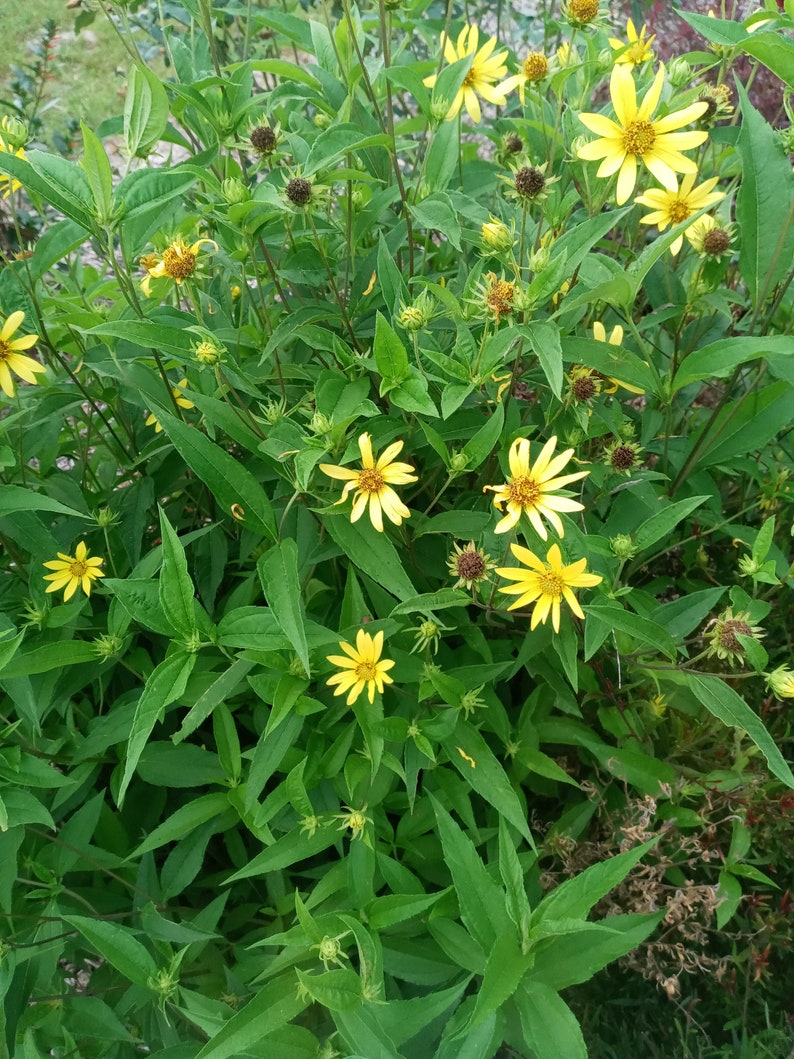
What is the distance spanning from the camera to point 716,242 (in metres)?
0.98

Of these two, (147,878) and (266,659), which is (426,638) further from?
(147,878)

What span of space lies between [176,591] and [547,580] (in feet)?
1.26

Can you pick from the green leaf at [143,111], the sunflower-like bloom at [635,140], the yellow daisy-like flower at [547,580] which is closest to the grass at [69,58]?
the green leaf at [143,111]

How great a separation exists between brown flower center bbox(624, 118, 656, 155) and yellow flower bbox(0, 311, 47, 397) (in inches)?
28.3

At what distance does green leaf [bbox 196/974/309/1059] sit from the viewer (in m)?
0.83

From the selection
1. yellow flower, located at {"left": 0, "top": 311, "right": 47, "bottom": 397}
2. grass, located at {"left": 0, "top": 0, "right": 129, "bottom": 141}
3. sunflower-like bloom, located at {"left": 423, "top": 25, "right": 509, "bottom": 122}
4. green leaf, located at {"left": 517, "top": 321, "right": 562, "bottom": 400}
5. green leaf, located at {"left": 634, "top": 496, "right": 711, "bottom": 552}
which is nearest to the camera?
green leaf, located at {"left": 517, "top": 321, "right": 562, "bottom": 400}

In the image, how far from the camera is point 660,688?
1.16 meters

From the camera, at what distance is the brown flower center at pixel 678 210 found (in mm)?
1036

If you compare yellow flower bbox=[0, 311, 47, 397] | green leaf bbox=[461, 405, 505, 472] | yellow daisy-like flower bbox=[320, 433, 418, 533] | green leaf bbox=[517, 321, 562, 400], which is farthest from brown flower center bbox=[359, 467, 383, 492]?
yellow flower bbox=[0, 311, 47, 397]

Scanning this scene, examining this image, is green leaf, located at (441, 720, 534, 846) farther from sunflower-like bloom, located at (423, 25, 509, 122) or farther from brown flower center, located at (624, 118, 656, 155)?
sunflower-like bloom, located at (423, 25, 509, 122)

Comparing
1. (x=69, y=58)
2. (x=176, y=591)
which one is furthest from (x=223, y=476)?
(x=69, y=58)

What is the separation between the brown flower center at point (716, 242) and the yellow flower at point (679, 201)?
0.03m

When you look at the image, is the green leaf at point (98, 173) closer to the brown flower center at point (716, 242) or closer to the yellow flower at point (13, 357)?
the yellow flower at point (13, 357)

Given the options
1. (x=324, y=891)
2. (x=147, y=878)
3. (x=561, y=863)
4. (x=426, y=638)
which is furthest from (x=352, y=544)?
(x=561, y=863)
